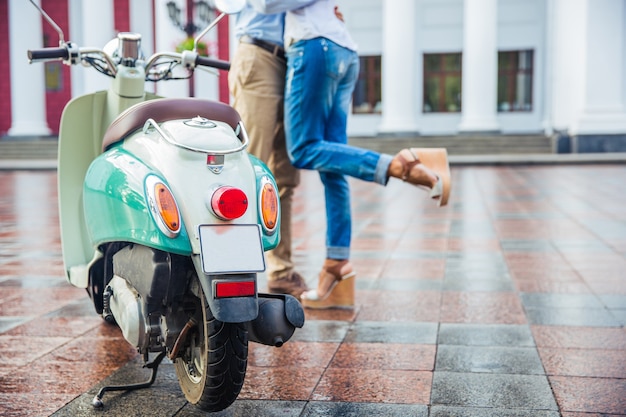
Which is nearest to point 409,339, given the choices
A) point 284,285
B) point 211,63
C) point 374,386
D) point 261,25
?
point 374,386

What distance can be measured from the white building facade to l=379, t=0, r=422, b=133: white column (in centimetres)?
3

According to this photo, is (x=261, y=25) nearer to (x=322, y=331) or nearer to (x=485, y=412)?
(x=322, y=331)

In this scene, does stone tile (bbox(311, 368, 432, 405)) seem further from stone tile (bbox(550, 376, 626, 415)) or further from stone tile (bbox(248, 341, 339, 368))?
stone tile (bbox(550, 376, 626, 415))

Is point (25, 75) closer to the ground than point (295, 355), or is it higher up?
higher up

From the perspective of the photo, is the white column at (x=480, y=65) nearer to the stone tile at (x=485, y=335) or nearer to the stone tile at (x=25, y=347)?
the stone tile at (x=485, y=335)

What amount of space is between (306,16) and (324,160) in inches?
25.9

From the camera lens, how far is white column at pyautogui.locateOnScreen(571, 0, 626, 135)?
77.8 ft

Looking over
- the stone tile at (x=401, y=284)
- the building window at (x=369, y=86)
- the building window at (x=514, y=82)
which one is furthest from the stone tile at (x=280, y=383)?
the building window at (x=369, y=86)

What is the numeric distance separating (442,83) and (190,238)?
31.5 metres

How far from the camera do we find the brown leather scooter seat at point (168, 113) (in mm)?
2598

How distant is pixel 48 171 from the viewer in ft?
66.8

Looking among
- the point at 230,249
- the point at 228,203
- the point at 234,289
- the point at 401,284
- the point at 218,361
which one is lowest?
the point at 401,284

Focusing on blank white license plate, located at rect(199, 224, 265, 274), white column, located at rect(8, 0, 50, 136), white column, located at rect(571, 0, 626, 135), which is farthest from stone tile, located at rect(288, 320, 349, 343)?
white column, located at rect(8, 0, 50, 136)

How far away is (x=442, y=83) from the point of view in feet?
108
